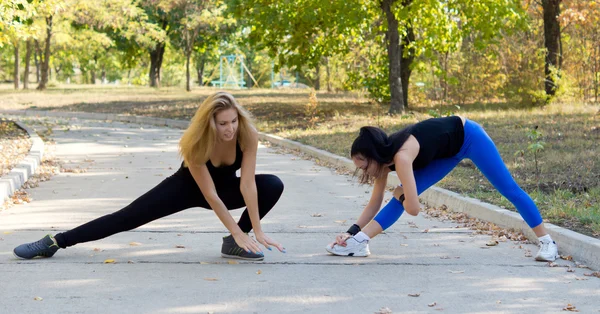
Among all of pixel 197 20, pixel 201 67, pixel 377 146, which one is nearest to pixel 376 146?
pixel 377 146

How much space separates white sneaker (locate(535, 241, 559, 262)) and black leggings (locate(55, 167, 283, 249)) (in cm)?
216

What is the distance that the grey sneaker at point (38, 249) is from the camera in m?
5.99

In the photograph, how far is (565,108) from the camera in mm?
19203

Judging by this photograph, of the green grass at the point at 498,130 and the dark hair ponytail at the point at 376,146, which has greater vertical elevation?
the dark hair ponytail at the point at 376,146

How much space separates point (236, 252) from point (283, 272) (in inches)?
21.5

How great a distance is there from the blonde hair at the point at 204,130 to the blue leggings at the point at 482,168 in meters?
1.43

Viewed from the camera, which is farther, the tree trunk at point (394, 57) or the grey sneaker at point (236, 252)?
the tree trunk at point (394, 57)

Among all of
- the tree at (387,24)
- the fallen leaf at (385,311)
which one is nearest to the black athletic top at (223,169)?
the fallen leaf at (385,311)

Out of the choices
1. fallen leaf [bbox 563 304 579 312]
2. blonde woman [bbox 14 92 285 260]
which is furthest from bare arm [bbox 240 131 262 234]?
fallen leaf [bbox 563 304 579 312]

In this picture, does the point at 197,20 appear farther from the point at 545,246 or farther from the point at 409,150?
the point at 409,150

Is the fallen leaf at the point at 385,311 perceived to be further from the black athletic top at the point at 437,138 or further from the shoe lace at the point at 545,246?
the shoe lace at the point at 545,246

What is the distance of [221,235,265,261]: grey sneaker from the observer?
6.07 meters

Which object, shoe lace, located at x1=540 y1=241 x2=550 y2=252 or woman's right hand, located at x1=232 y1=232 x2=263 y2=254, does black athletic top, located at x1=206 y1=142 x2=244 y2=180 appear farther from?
shoe lace, located at x1=540 y1=241 x2=550 y2=252

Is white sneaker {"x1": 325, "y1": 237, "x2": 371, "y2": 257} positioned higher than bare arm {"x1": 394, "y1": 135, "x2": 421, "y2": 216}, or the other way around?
bare arm {"x1": 394, "y1": 135, "x2": 421, "y2": 216}
